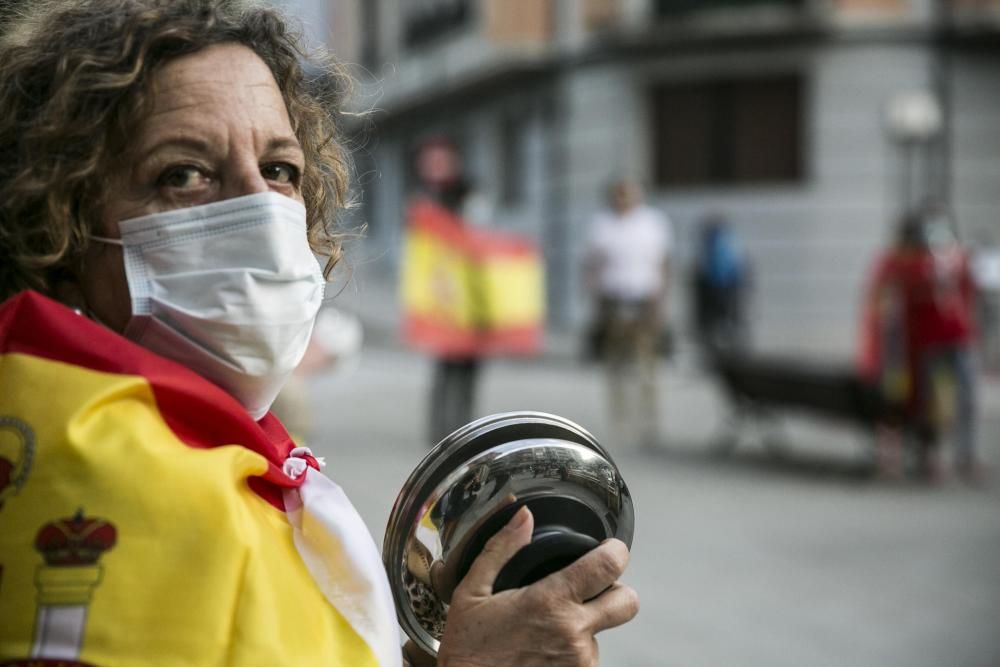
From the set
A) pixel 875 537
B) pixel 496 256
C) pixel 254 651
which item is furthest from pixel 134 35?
pixel 496 256

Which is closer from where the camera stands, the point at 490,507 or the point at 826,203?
the point at 490,507

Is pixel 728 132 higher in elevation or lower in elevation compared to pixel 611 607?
higher

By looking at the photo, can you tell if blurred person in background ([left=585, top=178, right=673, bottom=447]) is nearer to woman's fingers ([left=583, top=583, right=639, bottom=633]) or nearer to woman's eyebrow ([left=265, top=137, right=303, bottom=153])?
woman's eyebrow ([left=265, top=137, right=303, bottom=153])

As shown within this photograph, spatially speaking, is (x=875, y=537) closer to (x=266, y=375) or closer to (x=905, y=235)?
(x=905, y=235)

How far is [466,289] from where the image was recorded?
31.7ft

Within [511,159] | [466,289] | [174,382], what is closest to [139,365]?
[174,382]

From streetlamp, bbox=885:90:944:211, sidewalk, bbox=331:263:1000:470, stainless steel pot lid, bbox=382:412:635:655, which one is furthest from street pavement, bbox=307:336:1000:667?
streetlamp, bbox=885:90:944:211

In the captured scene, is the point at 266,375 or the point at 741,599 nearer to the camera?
the point at 266,375

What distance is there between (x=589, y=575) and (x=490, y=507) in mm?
133

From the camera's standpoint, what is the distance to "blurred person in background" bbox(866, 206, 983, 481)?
9070mm

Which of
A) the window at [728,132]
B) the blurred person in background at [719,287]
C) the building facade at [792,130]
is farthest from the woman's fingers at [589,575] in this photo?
the window at [728,132]

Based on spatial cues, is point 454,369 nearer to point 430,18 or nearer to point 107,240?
point 107,240

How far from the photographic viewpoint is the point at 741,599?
19.6 feet

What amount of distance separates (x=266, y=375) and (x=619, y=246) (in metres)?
9.59
